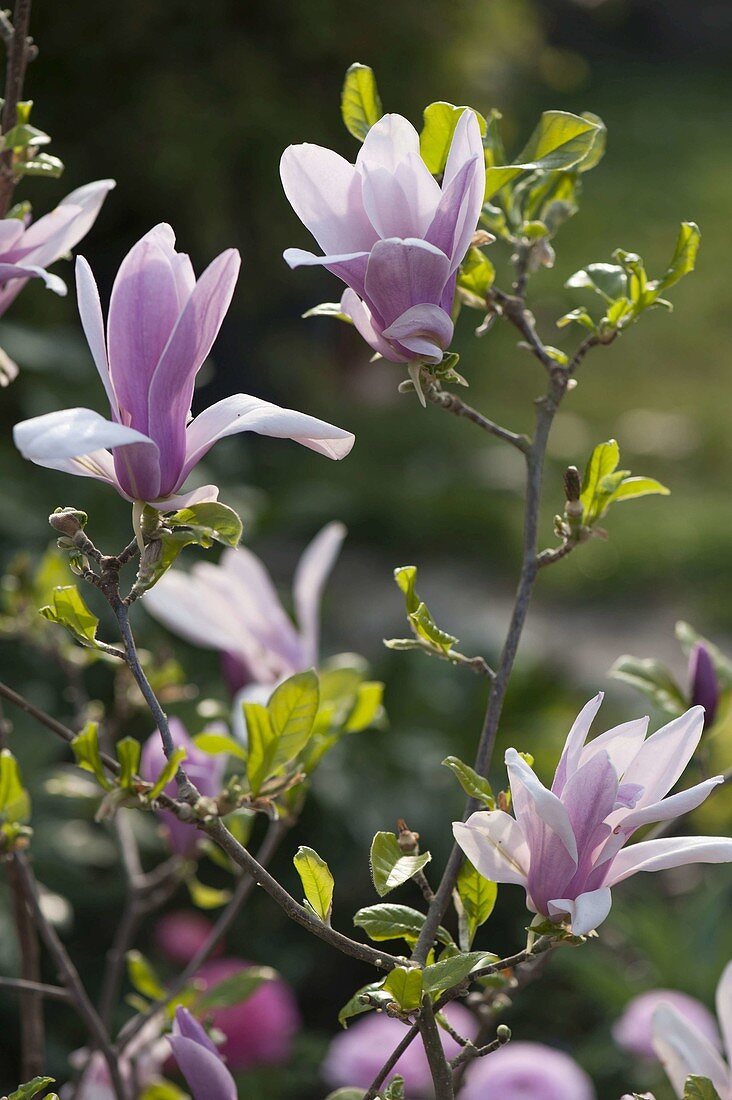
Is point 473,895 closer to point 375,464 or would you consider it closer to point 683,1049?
point 683,1049

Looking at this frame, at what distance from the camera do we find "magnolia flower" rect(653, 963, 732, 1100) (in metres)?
0.58

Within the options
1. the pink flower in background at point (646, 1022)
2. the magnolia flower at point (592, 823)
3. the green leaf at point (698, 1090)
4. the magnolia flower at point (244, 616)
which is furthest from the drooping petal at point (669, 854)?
the pink flower in background at point (646, 1022)

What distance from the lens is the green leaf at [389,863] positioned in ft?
1.61

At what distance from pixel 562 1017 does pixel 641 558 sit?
83.0 inches

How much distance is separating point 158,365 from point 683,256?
0.24 metres

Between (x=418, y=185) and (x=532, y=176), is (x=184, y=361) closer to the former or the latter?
(x=418, y=185)

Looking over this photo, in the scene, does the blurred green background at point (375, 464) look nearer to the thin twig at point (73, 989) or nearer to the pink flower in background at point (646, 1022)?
the pink flower in background at point (646, 1022)

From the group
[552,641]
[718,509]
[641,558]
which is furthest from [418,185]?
[718,509]

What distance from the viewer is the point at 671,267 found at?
57 cm

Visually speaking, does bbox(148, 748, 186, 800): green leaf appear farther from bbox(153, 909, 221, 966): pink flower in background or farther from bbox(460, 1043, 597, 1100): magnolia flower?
bbox(153, 909, 221, 966): pink flower in background

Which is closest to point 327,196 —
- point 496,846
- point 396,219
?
point 396,219

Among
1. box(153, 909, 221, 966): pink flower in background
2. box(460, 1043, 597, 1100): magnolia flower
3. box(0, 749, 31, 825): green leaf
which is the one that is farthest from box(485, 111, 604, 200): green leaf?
box(153, 909, 221, 966): pink flower in background

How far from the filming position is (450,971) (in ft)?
1.53

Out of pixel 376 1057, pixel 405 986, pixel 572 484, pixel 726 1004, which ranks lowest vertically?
pixel 376 1057
